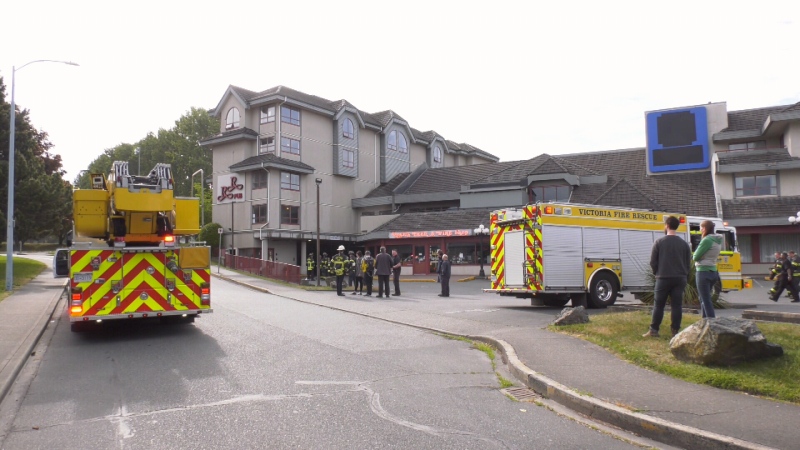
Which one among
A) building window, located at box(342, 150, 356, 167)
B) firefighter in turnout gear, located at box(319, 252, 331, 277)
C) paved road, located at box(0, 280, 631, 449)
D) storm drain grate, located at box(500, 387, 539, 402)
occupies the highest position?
building window, located at box(342, 150, 356, 167)

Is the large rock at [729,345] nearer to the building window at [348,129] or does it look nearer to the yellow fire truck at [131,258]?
the yellow fire truck at [131,258]

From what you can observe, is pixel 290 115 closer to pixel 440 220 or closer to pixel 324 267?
pixel 440 220

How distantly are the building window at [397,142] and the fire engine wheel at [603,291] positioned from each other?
127 feet

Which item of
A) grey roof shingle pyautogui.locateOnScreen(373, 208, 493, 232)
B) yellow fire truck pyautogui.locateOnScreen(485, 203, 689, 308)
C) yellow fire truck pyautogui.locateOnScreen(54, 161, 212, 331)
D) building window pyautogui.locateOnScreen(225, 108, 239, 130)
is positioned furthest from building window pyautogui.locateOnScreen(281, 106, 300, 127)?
yellow fire truck pyautogui.locateOnScreen(54, 161, 212, 331)

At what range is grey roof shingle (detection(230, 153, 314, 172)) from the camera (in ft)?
139

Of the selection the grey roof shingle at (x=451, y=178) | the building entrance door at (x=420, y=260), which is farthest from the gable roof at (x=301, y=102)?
the building entrance door at (x=420, y=260)

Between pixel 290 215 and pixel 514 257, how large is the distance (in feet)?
102

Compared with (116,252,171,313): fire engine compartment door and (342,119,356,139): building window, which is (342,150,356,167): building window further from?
(116,252,171,313): fire engine compartment door

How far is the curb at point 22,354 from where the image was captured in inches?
289

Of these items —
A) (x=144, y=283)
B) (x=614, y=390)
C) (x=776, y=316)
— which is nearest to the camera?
(x=614, y=390)

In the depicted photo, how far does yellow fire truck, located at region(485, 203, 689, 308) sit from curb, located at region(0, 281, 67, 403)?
1075cm

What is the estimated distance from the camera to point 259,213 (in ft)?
144

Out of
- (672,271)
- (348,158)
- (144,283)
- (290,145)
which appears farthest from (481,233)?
(672,271)

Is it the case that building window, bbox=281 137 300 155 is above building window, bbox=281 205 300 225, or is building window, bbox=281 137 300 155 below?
above
